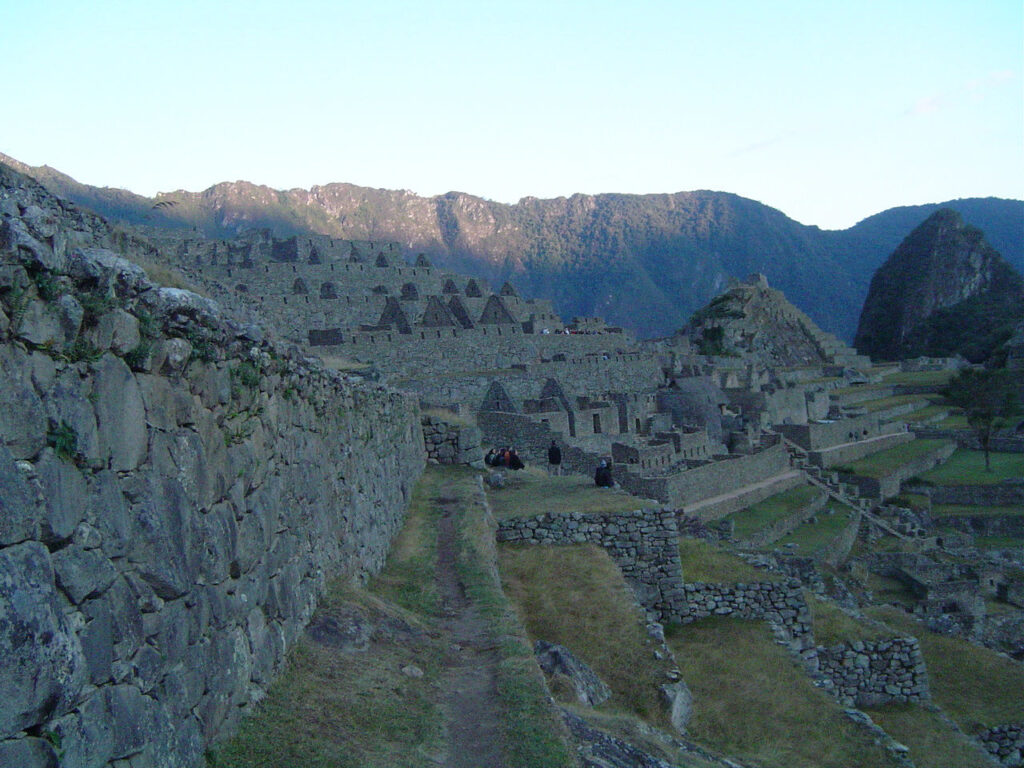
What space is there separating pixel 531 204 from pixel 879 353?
5684cm

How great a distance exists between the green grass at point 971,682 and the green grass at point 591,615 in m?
6.40

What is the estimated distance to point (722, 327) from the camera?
79.8 meters

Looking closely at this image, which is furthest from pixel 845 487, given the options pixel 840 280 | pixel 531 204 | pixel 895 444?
pixel 840 280

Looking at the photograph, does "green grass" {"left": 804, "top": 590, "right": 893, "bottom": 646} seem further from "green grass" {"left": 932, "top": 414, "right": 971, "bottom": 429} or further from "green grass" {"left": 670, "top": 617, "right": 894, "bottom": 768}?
"green grass" {"left": 932, "top": 414, "right": 971, "bottom": 429}

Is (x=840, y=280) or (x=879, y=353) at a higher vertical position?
(x=840, y=280)

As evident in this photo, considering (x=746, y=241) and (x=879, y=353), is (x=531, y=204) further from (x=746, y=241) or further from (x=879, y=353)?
(x=879, y=353)

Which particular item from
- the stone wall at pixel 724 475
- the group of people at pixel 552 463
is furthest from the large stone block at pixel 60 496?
the stone wall at pixel 724 475

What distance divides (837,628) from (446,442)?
8.30 meters

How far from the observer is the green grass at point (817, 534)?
23672 mm

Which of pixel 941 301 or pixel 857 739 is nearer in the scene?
pixel 857 739

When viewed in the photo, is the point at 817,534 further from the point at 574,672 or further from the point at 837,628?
the point at 574,672

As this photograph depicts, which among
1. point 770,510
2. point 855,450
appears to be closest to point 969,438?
point 855,450

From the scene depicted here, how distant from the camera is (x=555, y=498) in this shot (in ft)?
43.8

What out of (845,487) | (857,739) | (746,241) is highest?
(746,241)
